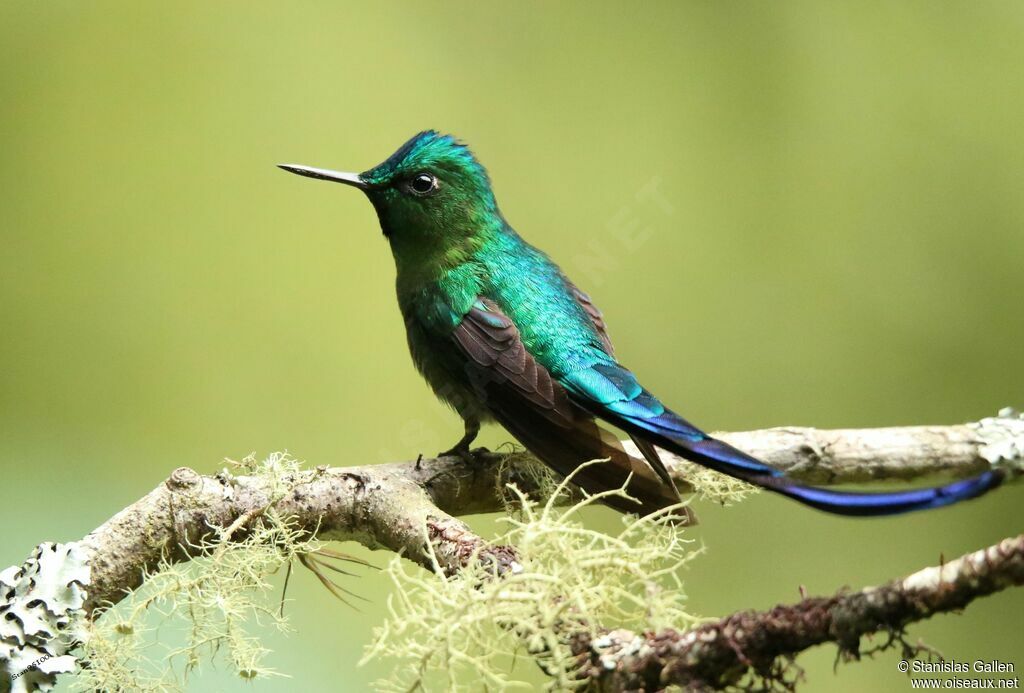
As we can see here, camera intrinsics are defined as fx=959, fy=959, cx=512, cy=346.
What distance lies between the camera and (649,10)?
383 cm

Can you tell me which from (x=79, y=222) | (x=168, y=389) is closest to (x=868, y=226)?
(x=168, y=389)

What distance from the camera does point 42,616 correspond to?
1.49 metres

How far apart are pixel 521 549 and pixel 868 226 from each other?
9.70 ft

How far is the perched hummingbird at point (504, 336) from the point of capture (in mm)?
1778

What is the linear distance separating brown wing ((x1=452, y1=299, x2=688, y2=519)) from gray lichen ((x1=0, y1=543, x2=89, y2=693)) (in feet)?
2.68

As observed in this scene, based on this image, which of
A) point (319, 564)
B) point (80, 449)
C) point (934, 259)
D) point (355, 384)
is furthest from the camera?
point (934, 259)

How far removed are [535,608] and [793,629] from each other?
0.31 metres

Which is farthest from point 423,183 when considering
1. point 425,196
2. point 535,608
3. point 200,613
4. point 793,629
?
point 793,629

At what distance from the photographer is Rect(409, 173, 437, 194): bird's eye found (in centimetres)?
231

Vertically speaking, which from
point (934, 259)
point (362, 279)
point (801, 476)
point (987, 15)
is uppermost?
point (987, 15)

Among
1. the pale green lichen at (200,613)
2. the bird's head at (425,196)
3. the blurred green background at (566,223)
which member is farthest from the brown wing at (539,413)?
the blurred green background at (566,223)

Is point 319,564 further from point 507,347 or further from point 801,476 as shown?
point 801,476

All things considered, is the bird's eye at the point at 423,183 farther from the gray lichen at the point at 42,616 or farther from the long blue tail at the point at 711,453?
the gray lichen at the point at 42,616

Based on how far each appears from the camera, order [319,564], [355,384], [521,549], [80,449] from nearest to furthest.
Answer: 1. [521,549]
2. [319,564]
3. [80,449]
4. [355,384]
